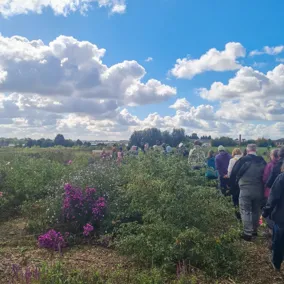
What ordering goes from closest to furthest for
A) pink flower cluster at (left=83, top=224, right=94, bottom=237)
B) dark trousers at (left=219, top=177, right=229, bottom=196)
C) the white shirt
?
pink flower cluster at (left=83, top=224, right=94, bottom=237)
the white shirt
dark trousers at (left=219, top=177, right=229, bottom=196)

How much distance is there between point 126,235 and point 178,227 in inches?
30.3

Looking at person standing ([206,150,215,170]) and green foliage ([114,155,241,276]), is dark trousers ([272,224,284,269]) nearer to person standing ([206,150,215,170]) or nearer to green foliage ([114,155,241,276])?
green foliage ([114,155,241,276])

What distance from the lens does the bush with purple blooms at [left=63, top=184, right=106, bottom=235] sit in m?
6.14

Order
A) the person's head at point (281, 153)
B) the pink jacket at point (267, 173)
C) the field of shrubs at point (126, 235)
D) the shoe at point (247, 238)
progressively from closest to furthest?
the field of shrubs at point (126, 235)
the person's head at point (281, 153)
the shoe at point (247, 238)
the pink jacket at point (267, 173)

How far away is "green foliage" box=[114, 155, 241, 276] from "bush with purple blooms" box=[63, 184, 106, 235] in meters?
0.50

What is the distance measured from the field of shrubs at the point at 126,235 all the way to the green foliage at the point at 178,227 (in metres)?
0.01

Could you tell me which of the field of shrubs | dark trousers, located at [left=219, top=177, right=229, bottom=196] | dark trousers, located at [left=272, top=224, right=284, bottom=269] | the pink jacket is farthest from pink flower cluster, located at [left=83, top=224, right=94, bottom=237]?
dark trousers, located at [left=219, top=177, right=229, bottom=196]

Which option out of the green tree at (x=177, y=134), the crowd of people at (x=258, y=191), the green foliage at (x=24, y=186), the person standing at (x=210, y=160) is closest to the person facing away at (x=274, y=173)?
the crowd of people at (x=258, y=191)

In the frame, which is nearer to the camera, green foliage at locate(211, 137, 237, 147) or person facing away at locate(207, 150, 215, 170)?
person facing away at locate(207, 150, 215, 170)

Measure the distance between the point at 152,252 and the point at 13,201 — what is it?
4.86m

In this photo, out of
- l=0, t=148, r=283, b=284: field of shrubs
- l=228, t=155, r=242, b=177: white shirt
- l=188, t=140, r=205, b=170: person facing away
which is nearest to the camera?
l=0, t=148, r=283, b=284: field of shrubs

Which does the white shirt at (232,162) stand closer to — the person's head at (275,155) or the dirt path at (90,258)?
the person's head at (275,155)

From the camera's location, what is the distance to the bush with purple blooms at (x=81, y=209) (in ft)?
20.1

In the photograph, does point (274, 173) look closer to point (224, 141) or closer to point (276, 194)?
point (276, 194)
